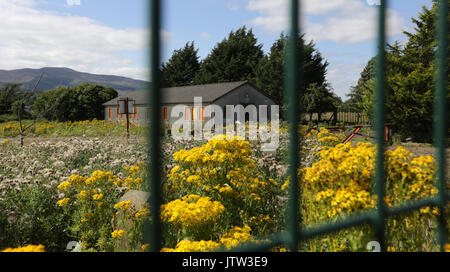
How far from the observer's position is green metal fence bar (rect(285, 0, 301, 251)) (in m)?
0.70

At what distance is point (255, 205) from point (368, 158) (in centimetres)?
154

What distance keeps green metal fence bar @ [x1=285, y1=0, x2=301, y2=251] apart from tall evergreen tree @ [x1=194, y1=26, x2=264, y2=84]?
1137cm

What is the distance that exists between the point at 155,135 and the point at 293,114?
0.30 m

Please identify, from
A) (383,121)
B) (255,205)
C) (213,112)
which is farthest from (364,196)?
(213,112)

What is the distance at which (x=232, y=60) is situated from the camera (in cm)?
1219

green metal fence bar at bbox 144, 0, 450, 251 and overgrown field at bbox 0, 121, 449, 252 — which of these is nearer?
green metal fence bar at bbox 144, 0, 450, 251

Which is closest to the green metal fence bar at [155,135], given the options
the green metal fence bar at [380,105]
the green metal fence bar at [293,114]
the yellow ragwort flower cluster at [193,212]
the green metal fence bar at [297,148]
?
the green metal fence bar at [297,148]

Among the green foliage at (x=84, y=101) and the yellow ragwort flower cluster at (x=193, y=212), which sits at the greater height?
the green foliage at (x=84, y=101)

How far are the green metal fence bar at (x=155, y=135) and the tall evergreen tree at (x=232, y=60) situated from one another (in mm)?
11577

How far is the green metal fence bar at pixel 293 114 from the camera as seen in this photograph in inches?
27.5

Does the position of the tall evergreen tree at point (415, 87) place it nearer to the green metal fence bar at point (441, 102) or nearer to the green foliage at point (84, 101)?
the green metal fence bar at point (441, 102)

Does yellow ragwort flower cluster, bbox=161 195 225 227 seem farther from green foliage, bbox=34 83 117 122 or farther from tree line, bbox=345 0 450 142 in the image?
green foliage, bbox=34 83 117 122

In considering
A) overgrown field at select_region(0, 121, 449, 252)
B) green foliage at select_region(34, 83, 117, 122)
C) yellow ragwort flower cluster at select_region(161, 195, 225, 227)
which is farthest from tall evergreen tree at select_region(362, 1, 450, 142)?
green foliage at select_region(34, 83, 117, 122)
